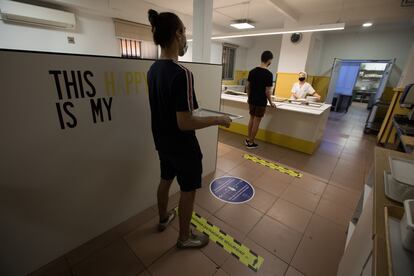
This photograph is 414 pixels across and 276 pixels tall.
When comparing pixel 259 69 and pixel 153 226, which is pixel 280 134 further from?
pixel 153 226

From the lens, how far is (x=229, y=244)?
1532 millimetres

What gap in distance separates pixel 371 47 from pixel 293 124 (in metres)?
5.57

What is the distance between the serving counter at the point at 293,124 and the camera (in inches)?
125

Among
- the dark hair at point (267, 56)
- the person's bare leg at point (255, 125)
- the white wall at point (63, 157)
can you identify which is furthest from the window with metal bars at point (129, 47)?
the white wall at point (63, 157)

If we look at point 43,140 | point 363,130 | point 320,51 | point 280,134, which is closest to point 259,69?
point 280,134

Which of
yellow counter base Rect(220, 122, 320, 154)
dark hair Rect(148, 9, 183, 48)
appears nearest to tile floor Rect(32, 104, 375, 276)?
yellow counter base Rect(220, 122, 320, 154)

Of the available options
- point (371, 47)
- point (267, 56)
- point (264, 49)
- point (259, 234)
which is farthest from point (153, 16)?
point (264, 49)

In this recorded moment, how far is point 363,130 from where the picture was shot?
4863 millimetres

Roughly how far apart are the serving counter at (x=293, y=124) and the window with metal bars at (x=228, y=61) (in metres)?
4.90

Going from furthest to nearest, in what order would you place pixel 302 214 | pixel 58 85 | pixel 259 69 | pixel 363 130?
pixel 363 130, pixel 259 69, pixel 302 214, pixel 58 85

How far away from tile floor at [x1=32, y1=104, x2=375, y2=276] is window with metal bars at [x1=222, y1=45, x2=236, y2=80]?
6560 millimetres

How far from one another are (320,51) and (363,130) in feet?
11.9

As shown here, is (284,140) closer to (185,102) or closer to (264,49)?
(185,102)

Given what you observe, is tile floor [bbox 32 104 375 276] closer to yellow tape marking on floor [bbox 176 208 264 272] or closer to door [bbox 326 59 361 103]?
yellow tape marking on floor [bbox 176 208 264 272]
